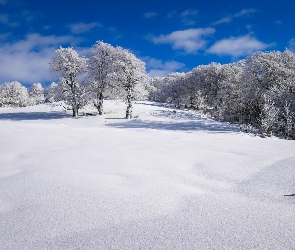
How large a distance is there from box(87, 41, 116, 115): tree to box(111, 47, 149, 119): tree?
181 centimetres

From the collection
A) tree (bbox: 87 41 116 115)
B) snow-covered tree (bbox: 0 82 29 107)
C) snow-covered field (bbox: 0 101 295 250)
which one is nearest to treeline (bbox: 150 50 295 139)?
snow-covered field (bbox: 0 101 295 250)

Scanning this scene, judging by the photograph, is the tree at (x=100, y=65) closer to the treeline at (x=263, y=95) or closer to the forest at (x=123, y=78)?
the forest at (x=123, y=78)

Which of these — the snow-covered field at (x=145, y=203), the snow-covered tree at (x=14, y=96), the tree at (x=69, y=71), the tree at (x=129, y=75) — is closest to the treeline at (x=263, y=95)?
the tree at (x=129, y=75)

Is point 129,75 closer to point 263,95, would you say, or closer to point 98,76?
point 98,76

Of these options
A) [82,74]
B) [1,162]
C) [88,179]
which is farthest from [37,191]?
[82,74]

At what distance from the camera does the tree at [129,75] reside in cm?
2862

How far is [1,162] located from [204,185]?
529 centimetres

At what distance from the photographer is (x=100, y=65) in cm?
3095

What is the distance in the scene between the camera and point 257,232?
2.82 m

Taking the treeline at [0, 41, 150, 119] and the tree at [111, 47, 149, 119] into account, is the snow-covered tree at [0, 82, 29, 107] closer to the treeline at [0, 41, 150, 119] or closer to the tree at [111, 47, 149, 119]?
the treeline at [0, 41, 150, 119]

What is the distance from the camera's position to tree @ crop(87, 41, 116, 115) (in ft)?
101

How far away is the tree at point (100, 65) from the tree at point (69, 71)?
1.79 meters

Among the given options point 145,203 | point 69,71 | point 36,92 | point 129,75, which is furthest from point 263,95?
point 36,92

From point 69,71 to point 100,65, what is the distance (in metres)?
4.15
